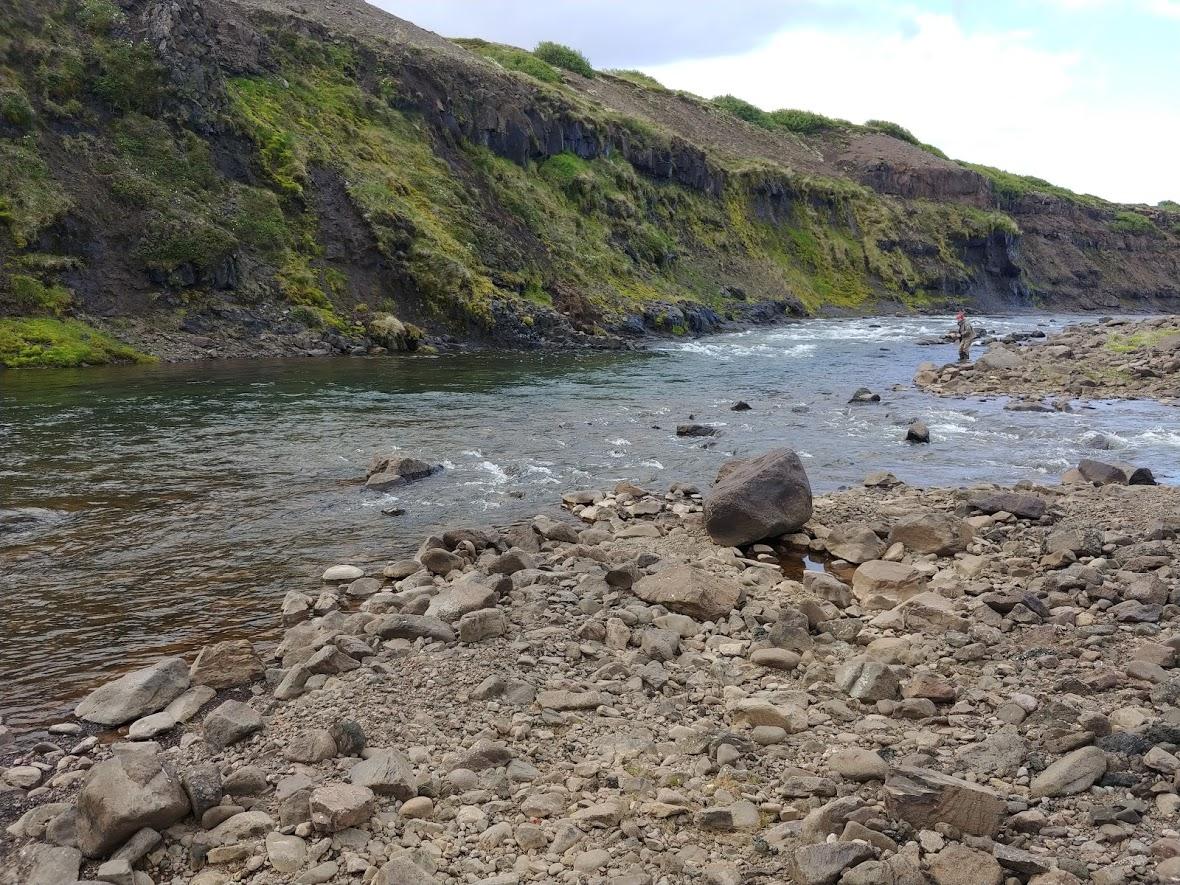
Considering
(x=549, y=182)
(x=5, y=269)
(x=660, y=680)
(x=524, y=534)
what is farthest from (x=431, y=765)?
(x=549, y=182)

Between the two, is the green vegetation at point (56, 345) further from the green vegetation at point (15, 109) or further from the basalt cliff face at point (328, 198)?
the green vegetation at point (15, 109)

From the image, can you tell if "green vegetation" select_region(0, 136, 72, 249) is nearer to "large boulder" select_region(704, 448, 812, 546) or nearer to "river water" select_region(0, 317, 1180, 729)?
"river water" select_region(0, 317, 1180, 729)

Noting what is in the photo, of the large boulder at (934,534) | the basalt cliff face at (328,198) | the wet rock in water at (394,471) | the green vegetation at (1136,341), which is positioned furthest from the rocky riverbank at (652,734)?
the basalt cliff face at (328,198)

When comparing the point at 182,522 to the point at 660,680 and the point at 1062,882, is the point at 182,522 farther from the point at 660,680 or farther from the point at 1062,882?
the point at 1062,882

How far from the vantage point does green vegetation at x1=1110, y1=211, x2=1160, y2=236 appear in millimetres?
130500

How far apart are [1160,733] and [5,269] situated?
1678 inches

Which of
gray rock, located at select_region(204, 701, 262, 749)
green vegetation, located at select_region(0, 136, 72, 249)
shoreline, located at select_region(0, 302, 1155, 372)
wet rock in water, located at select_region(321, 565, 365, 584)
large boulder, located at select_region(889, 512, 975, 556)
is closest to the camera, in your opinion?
gray rock, located at select_region(204, 701, 262, 749)

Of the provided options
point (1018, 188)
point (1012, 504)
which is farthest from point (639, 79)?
point (1012, 504)

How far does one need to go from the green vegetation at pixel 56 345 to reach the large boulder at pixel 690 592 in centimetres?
3217

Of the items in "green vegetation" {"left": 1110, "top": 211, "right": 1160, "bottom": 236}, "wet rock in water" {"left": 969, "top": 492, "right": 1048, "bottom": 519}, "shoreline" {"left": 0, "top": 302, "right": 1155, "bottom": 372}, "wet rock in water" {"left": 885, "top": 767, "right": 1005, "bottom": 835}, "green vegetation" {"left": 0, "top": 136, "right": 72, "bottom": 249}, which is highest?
"green vegetation" {"left": 1110, "top": 211, "right": 1160, "bottom": 236}

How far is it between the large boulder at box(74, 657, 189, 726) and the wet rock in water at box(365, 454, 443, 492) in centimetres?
872

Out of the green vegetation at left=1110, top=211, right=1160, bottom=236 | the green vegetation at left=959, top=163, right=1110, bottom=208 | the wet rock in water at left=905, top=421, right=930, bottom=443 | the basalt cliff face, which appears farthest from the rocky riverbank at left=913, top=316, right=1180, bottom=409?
the green vegetation at left=1110, top=211, right=1160, bottom=236

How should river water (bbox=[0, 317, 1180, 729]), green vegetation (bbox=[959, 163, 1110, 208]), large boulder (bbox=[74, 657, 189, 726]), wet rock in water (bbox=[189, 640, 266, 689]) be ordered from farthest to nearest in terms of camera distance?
green vegetation (bbox=[959, 163, 1110, 208]) < river water (bbox=[0, 317, 1180, 729]) < wet rock in water (bbox=[189, 640, 266, 689]) < large boulder (bbox=[74, 657, 189, 726])

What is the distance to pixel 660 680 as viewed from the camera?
830 centimetres
